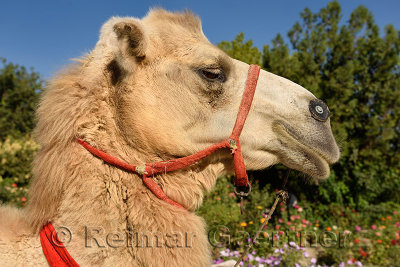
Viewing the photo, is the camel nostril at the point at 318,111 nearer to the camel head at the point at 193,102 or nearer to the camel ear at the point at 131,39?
the camel head at the point at 193,102

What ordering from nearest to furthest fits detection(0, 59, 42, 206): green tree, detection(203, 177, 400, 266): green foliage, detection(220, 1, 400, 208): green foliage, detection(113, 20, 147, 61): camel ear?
1. detection(113, 20, 147, 61): camel ear
2. detection(203, 177, 400, 266): green foliage
3. detection(220, 1, 400, 208): green foliage
4. detection(0, 59, 42, 206): green tree

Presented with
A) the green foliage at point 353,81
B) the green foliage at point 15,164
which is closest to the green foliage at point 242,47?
the green foliage at point 353,81

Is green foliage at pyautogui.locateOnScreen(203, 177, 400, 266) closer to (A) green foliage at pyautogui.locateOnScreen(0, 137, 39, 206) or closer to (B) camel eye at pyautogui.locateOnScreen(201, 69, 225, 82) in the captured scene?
(B) camel eye at pyautogui.locateOnScreen(201, 69, 225, 82)

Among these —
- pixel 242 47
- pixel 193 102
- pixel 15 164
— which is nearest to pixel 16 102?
pixel 15 164

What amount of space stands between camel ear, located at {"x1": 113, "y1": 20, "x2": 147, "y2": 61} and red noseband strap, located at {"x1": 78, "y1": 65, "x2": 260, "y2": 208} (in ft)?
2.00

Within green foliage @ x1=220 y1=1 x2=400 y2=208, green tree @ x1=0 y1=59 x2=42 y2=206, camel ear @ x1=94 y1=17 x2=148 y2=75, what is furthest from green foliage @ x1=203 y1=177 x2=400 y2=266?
green tree @ x1=0 y1=59 x2=42 y2=206

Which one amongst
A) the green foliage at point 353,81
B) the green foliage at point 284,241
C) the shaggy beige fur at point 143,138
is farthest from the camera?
the green foliage at point 353,81

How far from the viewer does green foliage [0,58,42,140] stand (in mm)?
12633

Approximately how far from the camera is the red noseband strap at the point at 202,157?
5.58ft

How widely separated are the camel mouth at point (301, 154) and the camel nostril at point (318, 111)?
0.18 metres

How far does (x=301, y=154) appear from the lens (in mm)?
2037

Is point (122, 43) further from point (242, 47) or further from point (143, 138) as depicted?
point (242, 47)

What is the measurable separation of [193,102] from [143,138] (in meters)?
0.40

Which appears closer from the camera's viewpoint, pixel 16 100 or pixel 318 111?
pixel 318 111
